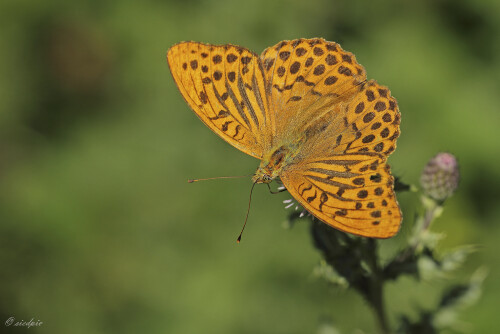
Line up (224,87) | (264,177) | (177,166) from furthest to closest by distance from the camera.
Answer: (177,166) → (224,87) → (264,177)

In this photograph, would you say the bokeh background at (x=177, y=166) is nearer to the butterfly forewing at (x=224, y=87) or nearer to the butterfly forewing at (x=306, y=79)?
the butterfly forewing at (x=306, y=79)

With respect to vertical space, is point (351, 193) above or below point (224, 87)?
below

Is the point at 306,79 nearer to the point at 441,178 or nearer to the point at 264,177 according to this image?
the point at 264,177

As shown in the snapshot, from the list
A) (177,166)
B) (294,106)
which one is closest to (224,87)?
(294,106)

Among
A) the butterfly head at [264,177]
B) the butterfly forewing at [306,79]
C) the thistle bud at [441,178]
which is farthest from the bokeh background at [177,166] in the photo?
the butterfly head at [264,177]

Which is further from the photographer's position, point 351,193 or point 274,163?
point 274,163

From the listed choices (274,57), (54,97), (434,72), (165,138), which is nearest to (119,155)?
(165,138)
